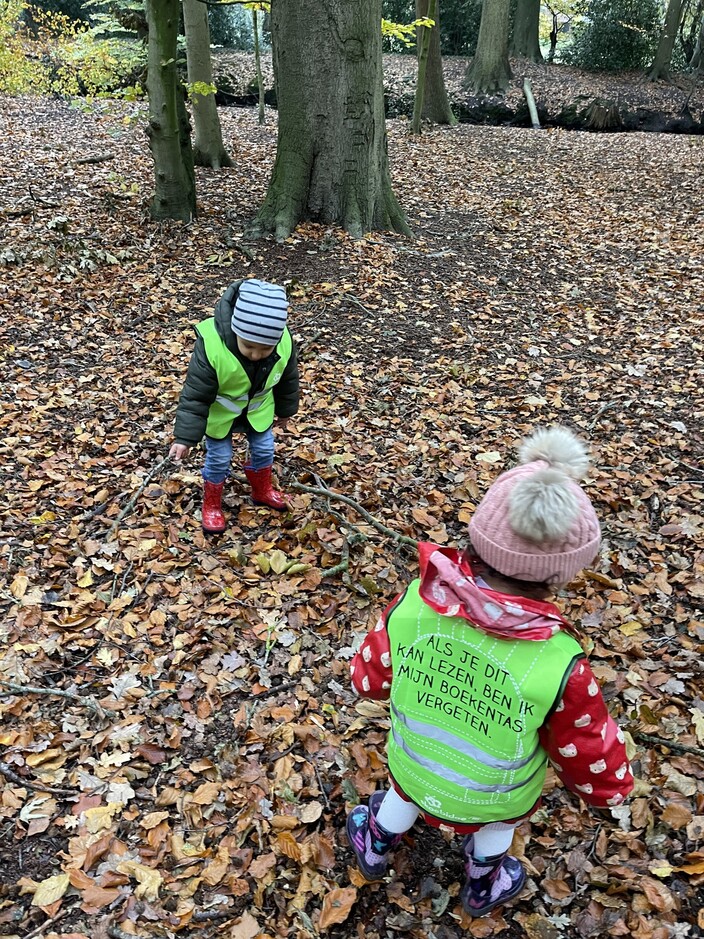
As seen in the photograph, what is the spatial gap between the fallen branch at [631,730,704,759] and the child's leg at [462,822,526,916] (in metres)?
0.92

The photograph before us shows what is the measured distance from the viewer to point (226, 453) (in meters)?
3.89

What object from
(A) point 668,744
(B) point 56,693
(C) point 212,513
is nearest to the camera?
(A) point 668,744

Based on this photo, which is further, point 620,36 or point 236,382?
point 620,36

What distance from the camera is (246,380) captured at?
3504 mm

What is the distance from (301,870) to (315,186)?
7518mm

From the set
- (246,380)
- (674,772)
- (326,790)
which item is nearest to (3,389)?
(246,380)

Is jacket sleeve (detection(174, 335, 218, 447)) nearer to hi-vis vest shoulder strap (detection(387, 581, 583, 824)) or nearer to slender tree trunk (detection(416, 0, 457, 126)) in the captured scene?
hi-vis vest shoulder strap (detection(387, 581, 583, 824))

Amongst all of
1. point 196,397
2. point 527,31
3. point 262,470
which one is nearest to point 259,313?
point 196,397

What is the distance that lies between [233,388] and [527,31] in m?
26.1

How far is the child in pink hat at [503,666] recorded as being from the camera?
1611mm

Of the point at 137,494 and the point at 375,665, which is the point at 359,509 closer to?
the point at 137,494

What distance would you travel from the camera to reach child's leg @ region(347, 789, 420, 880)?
86.7 inches

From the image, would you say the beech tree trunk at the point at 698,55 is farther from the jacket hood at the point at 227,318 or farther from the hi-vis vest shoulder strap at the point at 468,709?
the hi-vis vest shoulder strap at the point at 468,709

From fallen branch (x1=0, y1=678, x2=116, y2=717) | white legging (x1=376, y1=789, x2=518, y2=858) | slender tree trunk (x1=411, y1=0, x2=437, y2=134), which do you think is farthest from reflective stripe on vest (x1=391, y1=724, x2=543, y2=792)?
slender tree trunk (x1=411, y1=0, x2=437, y2=134)
